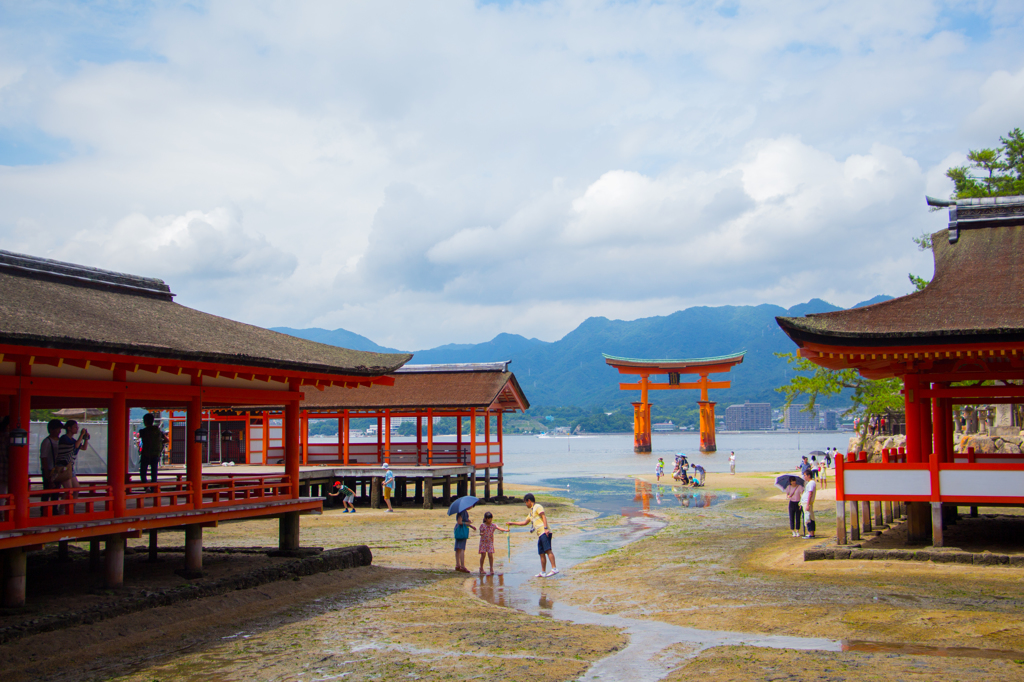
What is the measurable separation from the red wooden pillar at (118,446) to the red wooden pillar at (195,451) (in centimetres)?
115

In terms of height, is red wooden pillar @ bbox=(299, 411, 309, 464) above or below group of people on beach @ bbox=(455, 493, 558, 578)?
above

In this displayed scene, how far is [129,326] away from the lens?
40.4ft

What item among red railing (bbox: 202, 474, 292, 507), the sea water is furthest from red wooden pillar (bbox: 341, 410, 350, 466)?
the sea water

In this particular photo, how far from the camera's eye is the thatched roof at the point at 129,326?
10.5 metres

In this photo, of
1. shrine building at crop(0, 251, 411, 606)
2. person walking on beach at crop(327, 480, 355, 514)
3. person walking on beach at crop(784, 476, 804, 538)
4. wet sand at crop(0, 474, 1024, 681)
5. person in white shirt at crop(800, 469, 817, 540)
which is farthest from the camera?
person walking on beach at crop(327, 480, 355, 514)

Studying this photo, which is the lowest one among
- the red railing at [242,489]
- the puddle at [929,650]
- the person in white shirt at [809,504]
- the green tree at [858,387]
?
the puddle at [929,650]

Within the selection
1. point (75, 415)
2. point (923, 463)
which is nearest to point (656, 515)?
point (923, 463)

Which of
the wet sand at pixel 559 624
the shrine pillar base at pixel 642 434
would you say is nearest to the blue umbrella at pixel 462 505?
the wet sand at pixel 559 624

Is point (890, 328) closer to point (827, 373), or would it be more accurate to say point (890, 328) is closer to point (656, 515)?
point (656, 515)

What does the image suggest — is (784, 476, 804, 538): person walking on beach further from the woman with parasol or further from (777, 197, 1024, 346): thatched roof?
(777, 197, 1024, 346): thatched roof

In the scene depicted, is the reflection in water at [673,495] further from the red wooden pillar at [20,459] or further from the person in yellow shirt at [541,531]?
the red wooden pillar at [20,459]

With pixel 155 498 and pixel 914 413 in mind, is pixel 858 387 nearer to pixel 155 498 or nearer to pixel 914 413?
pixel 914 413

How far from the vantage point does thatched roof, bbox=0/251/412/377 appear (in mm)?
10461

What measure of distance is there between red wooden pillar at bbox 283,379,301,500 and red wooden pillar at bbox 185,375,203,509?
1.98m
